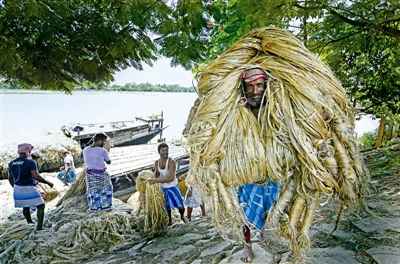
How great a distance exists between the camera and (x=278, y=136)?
6.80 ft

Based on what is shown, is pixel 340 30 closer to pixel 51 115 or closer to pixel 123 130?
pixel 123 130

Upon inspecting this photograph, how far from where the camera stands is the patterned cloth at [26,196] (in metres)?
4.98

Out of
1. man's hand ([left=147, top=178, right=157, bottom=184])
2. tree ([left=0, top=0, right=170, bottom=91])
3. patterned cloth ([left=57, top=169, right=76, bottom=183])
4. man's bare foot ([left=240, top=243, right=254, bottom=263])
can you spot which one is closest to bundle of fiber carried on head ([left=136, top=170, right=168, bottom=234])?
man's hand ([left=147, top=178, right=157, bottom=184])

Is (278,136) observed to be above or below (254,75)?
below

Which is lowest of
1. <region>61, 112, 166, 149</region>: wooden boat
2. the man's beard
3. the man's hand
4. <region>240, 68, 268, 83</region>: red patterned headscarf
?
the man's hand

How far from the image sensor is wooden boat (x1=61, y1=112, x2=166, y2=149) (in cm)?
1617

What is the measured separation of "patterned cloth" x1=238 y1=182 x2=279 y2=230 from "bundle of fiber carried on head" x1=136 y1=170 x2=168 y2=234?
2.20 meters

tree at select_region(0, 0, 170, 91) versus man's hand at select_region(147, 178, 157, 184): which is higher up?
tree at select_region(0, 0, 170, 91)

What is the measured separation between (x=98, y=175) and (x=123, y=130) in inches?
500

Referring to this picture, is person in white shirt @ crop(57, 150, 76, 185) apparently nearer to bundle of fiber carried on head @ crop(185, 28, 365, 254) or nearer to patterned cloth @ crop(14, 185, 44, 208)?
patterned cloth @ crop(14, 185, 44, 208)

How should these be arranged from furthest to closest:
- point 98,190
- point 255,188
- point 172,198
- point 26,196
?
point 98,190
point 26,196
point 172,198
point 255,188

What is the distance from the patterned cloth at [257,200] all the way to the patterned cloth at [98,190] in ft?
11.0

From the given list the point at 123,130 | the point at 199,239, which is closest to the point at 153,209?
the point at 199,239

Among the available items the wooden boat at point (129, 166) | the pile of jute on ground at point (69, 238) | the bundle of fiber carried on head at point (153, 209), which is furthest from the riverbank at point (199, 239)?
the wooden boat at point (129, 166)
